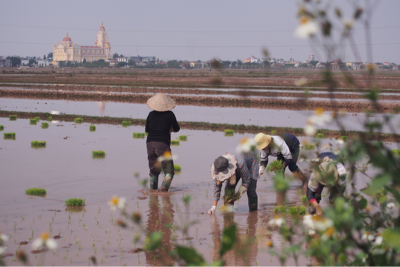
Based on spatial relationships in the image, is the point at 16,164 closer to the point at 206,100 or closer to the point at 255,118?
the point at 255,118

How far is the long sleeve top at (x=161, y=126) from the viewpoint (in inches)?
272

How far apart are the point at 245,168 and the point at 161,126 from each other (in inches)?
70.4

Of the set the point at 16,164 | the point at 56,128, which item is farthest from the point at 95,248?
the point at 56,128

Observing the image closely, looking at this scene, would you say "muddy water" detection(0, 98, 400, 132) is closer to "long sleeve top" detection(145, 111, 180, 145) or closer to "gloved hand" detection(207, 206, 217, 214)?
"long sleeve top" detection(145, 111, 180, 145)

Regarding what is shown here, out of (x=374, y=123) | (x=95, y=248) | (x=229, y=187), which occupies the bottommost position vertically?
(x=95, y=248)

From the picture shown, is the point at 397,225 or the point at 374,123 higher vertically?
the point at 374,123

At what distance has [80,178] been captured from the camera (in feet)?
26.8

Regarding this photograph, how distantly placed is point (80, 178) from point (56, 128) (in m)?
7.43

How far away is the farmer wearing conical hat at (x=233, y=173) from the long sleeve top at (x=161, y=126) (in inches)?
57.2

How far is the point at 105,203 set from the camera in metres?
6.52

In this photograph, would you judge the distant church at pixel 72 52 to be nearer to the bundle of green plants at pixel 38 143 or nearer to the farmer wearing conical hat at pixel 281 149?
the bundle of green plants at pixel 38 143

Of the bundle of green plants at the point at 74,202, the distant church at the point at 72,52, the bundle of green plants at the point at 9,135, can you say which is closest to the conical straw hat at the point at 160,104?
the bundle of green plants at the point at 74,202

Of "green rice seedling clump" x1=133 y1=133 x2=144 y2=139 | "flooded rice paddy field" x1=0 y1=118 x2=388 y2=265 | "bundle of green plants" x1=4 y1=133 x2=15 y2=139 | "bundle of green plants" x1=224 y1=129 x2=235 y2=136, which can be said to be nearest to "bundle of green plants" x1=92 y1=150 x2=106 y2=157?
"flooded rice paddy field" x1=0 y1=118 x2=388 y2=265

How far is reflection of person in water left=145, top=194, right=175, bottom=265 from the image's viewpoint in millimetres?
4484
